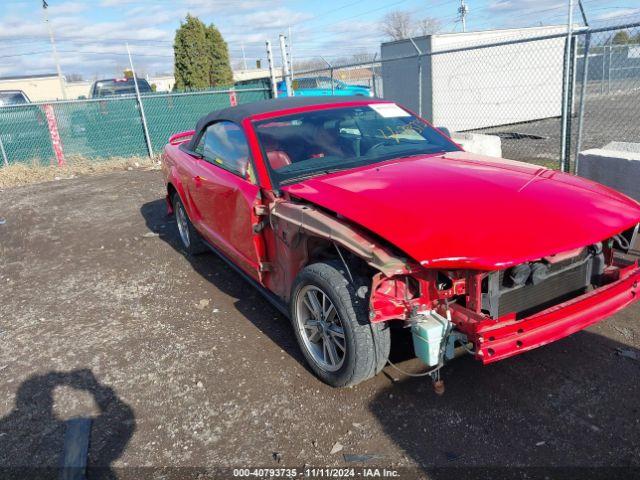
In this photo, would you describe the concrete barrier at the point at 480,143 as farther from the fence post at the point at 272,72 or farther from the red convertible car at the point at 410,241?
the fence post at the point at 272,72

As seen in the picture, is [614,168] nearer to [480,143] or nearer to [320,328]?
[480,143]

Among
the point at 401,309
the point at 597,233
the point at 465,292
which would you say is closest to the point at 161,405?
the point at 401,309

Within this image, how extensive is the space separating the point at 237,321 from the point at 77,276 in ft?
7.98

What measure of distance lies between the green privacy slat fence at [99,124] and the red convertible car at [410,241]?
9.89 meters

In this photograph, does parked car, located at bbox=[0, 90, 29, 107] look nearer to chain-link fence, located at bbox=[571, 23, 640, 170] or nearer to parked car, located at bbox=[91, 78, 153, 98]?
parked car, located at bbox=[91, 78, 153, 98]

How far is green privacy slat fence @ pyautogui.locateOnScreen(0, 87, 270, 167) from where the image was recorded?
11570mm

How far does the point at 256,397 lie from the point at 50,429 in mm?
1198

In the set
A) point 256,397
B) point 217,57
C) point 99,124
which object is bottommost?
point 256,397

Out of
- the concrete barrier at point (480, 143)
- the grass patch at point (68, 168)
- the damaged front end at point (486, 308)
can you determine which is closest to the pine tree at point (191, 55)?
the grass patch at point (68, 168)

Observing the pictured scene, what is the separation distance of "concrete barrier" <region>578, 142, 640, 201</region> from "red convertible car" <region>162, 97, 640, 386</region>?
2.44 meters

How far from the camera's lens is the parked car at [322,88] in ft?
41.1

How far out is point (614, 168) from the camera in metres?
5.22

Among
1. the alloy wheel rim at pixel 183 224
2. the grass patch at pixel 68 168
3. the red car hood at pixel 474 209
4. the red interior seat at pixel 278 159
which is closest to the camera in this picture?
the red car hood at pixel 474 209

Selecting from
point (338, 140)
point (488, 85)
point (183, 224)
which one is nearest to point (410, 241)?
point (338, 140)
